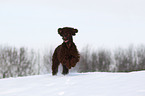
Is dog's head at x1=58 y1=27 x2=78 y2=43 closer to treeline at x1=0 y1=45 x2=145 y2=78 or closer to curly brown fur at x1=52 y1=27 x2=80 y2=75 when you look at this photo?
curly brown fur at x1=52 y1=27 x2=80 y2=75

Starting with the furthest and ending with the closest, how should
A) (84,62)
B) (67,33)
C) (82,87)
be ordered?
(84,62) → (67,33) → (82,87)

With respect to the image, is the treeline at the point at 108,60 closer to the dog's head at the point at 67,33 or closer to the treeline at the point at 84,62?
the treeline at the point at 84,62

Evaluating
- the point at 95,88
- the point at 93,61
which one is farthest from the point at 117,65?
the point at 95,88

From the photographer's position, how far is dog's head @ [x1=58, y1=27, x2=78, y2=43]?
32.4ft

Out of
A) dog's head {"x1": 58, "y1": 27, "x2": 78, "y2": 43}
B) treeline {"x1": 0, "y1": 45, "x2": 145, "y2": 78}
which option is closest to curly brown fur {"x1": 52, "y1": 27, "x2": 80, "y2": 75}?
dog's head {"x1": 58, "y1": 27, "x2": 78, "y2": 43}

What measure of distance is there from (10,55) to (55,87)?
35.1m

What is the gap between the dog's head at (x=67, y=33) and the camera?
988 cm

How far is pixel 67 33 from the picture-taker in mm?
9891

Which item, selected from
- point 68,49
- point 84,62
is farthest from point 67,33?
point 84,62

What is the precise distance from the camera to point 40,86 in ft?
26.0

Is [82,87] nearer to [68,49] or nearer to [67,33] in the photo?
[68,49]

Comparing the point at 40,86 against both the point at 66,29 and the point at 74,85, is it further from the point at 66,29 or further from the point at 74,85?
the point at 66,29

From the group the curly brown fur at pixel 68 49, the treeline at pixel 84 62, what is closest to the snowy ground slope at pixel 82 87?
the curly brown fur at pixel 68 49

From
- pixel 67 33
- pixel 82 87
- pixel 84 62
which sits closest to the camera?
pixel 82 87
